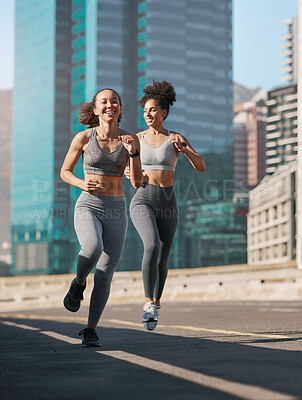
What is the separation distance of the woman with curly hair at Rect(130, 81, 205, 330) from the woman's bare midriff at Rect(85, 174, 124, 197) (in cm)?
125

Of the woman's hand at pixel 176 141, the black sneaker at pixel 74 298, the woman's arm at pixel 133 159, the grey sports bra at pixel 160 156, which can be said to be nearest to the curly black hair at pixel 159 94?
the grey sports bra at pixel 160 156

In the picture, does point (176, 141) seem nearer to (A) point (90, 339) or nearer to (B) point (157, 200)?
(B) point (157, 200)

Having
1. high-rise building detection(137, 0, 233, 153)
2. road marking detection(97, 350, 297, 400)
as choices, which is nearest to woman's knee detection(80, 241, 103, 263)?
road marking detection(97, 350, 297, 400)

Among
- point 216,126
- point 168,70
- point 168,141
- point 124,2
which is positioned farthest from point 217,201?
point 168,141

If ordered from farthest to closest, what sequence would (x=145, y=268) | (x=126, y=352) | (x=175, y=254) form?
1. (x=175, y=254)
2. (x=145, y=268)
3. (x=126, y=352)

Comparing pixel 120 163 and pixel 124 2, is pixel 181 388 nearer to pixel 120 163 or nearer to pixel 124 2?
pixel 120 163

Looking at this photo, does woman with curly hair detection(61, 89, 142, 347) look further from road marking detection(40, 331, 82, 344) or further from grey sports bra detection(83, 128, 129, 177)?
road marking detection(40, 331, 82, 344)

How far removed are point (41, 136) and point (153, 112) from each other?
15421 cm

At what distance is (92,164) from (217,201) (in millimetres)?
154363

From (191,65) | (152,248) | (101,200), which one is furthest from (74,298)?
(191,65)

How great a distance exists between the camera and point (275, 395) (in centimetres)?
351

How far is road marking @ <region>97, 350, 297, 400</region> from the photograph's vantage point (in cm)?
352

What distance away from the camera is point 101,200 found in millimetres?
6680

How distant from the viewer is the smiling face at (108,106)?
6.93m
